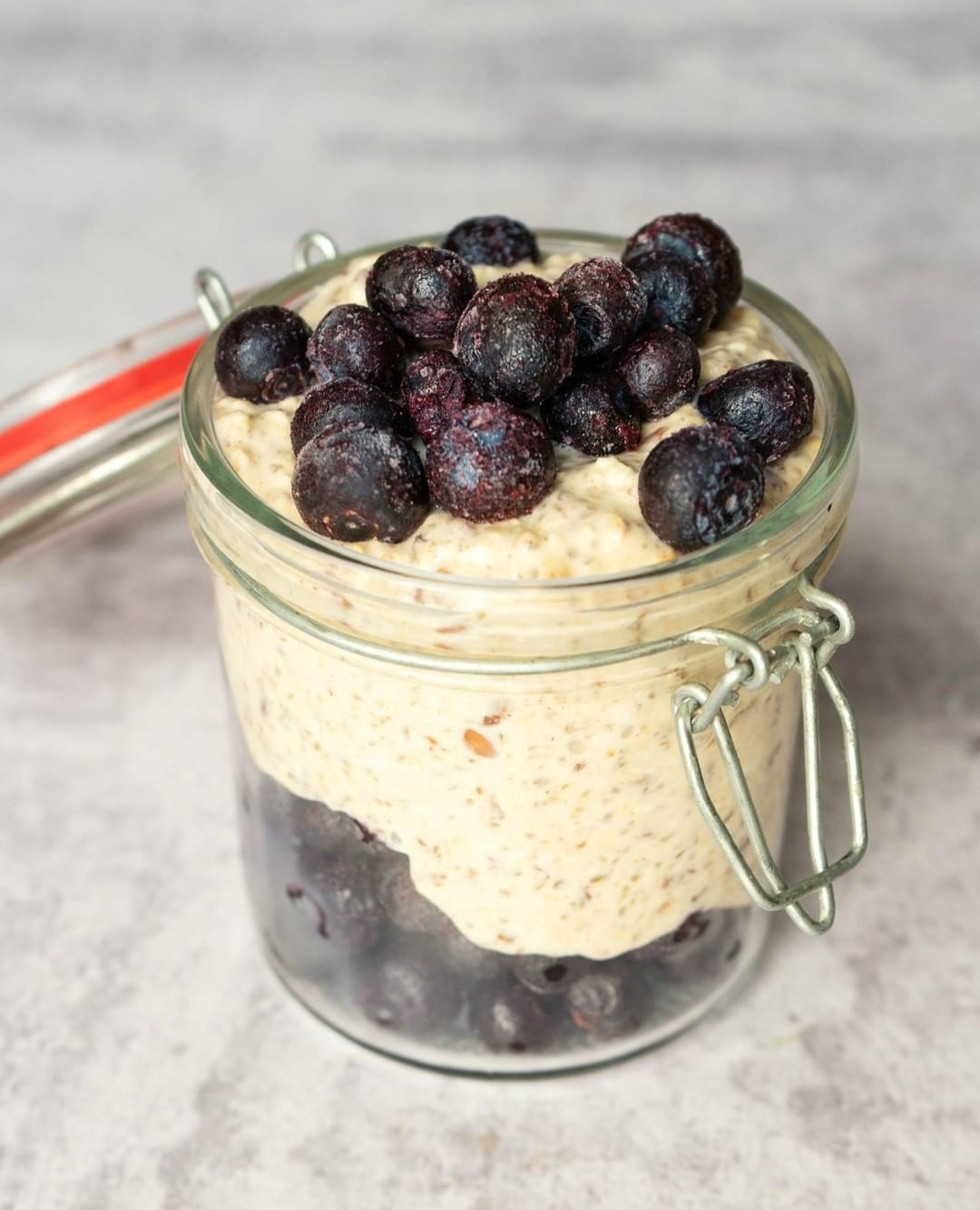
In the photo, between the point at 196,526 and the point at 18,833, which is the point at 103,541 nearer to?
the point at 18,833

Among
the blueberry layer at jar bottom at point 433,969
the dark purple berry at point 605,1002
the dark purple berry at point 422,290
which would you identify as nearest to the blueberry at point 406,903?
the blueberry layer at jar bottom at point 433,969

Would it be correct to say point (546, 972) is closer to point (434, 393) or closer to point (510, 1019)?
point (510, 1019)

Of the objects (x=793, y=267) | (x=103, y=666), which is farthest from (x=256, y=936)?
(x=793, y=267)

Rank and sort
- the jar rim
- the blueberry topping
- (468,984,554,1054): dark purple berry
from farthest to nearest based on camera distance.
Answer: (468,984,554,1054): dark purple berry
the blueberry topping
the jar rim

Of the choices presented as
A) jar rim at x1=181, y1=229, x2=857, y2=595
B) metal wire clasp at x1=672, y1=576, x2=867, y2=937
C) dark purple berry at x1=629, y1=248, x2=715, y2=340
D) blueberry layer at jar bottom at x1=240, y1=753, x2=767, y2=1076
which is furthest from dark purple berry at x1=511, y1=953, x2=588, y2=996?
dark purple berry at x1=629, y1=248, x2=715, y2=340

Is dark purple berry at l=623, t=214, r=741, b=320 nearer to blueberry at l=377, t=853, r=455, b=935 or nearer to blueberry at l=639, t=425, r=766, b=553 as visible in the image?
blueberry at l=639, t=425, r=766, b=553

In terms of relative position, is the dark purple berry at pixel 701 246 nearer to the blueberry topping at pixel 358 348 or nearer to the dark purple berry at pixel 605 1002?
the blueberry topping at pixel 358 348
